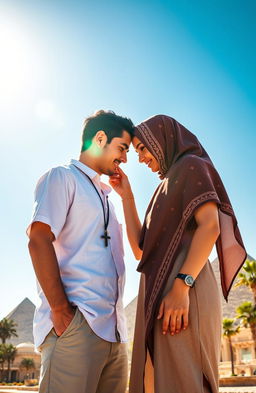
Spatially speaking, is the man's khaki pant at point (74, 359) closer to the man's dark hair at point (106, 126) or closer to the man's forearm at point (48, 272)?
the man's forearm at point (48, 272)

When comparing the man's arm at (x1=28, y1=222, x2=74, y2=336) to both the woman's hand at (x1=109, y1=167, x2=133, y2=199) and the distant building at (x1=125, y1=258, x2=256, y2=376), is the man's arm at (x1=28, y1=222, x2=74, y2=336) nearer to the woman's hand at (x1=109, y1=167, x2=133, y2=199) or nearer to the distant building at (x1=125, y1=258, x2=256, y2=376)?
the woman's hand at (x1=109, y1=167, x2=133, y2=199)

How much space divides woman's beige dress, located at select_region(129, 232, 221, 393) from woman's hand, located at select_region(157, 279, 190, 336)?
0.04 metres

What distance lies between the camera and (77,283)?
6.84 feet

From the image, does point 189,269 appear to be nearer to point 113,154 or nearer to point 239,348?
point 113,154

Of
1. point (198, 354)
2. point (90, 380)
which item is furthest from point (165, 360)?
point (90, 380)

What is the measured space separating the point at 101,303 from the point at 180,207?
63 centimetres

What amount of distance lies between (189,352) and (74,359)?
0.55 meters

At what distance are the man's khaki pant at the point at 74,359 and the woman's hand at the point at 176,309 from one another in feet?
1.30

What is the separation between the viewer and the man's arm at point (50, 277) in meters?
1.92

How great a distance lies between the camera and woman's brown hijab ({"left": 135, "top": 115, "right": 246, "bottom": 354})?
1.97 metres

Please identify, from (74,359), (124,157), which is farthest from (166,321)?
(124,157)

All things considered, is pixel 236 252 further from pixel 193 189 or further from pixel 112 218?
pixel 112 218

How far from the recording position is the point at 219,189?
2.16 metres

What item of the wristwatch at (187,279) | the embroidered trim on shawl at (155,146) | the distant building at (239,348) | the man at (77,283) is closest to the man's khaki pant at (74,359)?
the man at (77,283)
